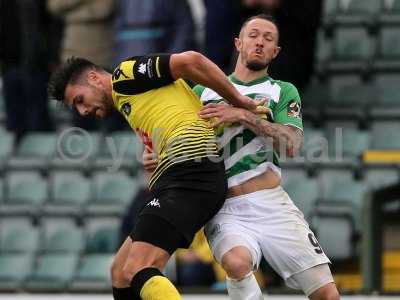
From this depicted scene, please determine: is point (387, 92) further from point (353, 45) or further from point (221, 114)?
point (221, 114)

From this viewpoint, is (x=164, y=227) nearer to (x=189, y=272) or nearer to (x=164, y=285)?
(x=164, y=285)

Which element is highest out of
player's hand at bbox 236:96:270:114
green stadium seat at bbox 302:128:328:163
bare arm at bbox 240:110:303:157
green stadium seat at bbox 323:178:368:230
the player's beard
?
the player's beard

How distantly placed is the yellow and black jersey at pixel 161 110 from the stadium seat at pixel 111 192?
4167 mm

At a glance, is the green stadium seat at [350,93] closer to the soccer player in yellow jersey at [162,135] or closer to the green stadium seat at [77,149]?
the green stadium seat at [77,149]

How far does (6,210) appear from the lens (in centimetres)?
1176

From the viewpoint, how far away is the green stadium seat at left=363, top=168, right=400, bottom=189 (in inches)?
418

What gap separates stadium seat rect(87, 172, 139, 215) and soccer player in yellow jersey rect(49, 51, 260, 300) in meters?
4.08

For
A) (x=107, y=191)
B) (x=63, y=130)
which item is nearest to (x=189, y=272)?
(x=107, y=191)

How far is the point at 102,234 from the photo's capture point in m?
11.2

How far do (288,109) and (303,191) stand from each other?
3441 mm

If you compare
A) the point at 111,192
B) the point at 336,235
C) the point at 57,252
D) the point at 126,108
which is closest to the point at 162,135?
the point at 126,108

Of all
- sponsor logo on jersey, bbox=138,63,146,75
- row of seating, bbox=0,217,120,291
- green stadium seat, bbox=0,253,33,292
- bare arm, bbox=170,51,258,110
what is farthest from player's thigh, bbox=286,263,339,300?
green stadium seat, bbox=0,253,33,292

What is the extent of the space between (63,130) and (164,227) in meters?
5.33

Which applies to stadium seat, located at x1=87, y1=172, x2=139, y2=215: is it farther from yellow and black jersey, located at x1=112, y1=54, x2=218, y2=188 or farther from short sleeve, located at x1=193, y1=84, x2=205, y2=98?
yellow and black jersey, located at x1=112, y1=54, x2=218, y2=188
